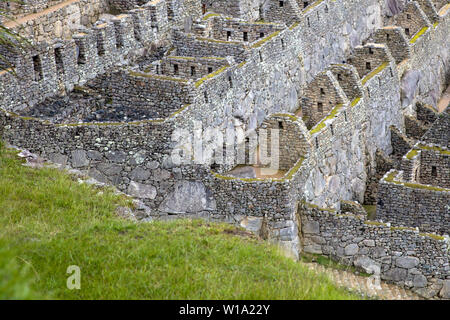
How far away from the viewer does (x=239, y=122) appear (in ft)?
82.0

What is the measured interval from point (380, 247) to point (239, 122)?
483 centimetres

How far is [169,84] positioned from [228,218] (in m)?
3.43

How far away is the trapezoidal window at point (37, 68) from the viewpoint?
2248 centimetres

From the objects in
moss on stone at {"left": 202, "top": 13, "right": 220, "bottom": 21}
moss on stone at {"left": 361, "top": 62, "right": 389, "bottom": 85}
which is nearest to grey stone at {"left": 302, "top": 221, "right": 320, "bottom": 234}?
moss on stone at {"left": 361, "top": 62, "right": 389, "bottom": 85}

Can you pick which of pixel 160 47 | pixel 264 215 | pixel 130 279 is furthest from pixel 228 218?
pixel 160 47

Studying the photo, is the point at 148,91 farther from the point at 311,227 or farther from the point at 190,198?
the point at 311,227

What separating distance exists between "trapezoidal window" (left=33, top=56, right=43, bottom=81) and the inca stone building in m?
0.05

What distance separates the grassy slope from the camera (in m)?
15.6

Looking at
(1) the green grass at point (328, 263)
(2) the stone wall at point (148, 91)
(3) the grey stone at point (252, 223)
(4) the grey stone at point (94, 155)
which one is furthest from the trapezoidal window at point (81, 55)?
(1) the green grass at point (328, 263)

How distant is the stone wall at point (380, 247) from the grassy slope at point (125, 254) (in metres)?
3.81

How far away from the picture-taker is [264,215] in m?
21.1

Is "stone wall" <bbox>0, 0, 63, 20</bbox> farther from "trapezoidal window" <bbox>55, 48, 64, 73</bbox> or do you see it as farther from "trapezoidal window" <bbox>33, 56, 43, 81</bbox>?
"trapezoidal window" <bbox>33, 56, 43, 81</bbox>
